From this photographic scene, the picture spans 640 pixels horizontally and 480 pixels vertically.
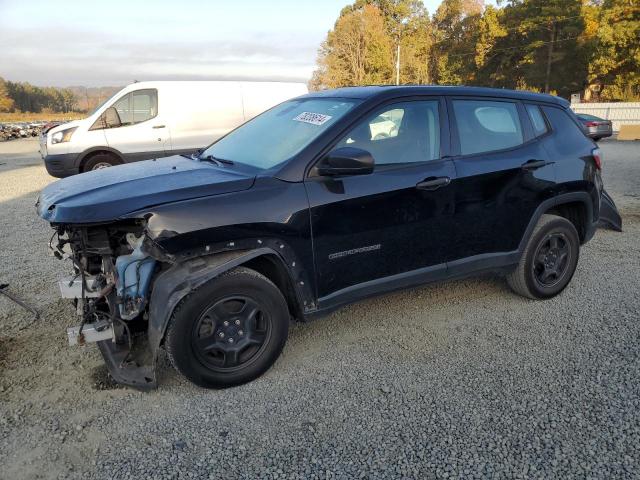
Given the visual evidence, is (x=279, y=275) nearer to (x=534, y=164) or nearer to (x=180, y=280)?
(x=180, y=280)

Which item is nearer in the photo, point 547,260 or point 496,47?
point 547,260

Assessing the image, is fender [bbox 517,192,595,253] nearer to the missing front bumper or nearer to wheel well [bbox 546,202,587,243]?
wheel well [bbox 546,202,587,243]

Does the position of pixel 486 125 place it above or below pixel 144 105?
below

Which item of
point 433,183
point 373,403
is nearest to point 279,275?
point 373,403

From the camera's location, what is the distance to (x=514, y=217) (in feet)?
12.6

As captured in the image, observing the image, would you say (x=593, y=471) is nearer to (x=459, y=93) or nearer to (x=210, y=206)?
(x=210, y=206)

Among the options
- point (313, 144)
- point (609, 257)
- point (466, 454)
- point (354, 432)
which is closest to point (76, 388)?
point (354, 432)

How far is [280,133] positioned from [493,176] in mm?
1637

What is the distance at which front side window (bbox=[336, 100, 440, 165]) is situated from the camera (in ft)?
10.7

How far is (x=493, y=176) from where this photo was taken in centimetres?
365

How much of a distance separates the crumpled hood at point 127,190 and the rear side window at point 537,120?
2545 millimetres

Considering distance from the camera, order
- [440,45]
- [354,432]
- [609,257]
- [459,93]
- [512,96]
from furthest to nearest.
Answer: [440,45]
[609,257]
[512,96]
[459,93]
[354,432]

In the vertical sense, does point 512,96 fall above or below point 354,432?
above

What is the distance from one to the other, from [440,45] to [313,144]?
64062 mm
